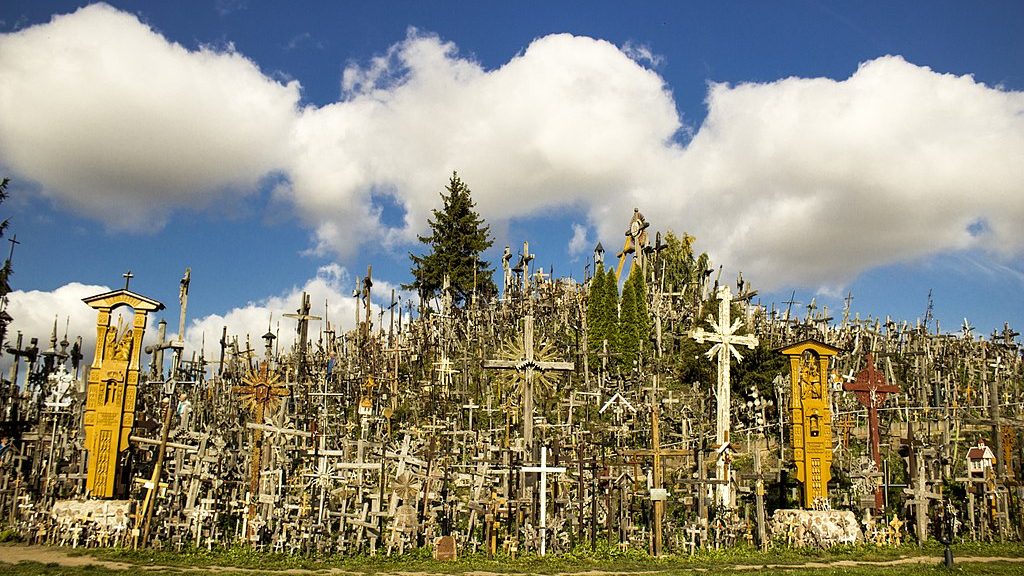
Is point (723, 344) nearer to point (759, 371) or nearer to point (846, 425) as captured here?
point (846, 425)

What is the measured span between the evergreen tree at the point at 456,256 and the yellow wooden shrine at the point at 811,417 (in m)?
29.4

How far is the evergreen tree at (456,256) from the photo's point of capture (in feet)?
159

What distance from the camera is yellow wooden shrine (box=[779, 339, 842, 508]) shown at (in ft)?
61.8

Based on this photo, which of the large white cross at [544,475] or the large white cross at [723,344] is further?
the large white cross at [723,344]

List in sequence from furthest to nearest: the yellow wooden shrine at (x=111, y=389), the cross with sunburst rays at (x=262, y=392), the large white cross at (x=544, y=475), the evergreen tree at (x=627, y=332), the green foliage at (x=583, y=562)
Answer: the evergreen tree at (x=627, y=332) → the cross with sunburst rays at (x=262, y=392) → the yellow wooden shrine at (x=111, y=389) → the large white cross at (x=544, y=475) → the green foliage at (x=583, y=562)

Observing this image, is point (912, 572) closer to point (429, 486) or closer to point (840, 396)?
point (429, 486)

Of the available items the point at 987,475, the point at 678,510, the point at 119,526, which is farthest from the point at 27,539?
the point at 987,475

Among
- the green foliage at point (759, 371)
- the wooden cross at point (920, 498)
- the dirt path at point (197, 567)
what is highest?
the green foliage at point (759, 371)

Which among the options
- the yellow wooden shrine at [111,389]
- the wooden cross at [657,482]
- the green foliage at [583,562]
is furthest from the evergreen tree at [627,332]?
the yellow wooden shrine at [111,389]

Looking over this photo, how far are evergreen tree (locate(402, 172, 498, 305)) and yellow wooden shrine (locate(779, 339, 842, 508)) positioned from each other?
96.6ft

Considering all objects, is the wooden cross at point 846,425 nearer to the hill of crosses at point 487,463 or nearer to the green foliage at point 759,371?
the hill of crosses at point 487,463

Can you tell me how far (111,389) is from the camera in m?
18.3

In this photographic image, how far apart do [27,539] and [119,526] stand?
2.35 m

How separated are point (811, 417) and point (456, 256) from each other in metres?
32.8
